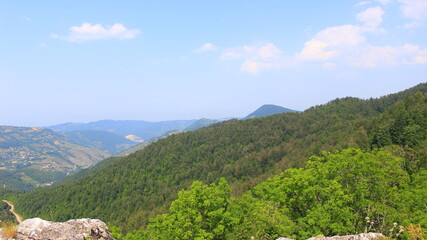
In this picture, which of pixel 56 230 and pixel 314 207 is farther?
pixel 314 207

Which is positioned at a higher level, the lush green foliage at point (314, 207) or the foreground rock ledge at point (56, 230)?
the foreground rock ledge at point (56, 230)

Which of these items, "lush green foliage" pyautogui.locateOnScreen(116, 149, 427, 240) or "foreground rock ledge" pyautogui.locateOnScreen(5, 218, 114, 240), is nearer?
"foreground rock ledge" pyautogui.locateOnScreen(5, 218, 114, 240)

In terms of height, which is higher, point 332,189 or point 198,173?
point 332,189

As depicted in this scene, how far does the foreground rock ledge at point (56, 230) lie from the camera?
12.0 meters

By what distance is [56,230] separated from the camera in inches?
489

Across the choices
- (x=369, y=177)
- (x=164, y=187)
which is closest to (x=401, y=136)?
(x=369, y=177)

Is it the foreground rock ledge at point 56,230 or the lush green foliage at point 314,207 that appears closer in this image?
the foreground rock ledge at point 56,230

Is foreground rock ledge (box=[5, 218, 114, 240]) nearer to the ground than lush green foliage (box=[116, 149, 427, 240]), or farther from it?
farther from it

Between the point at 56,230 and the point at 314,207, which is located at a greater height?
the point at 56,230

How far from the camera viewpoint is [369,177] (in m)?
29.2

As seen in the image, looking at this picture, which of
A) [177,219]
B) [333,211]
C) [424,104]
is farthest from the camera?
[424,104]

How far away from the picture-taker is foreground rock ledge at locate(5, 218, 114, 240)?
1196cm

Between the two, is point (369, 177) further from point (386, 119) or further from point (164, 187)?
point (164, 187)

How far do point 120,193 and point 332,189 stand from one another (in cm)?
19473
